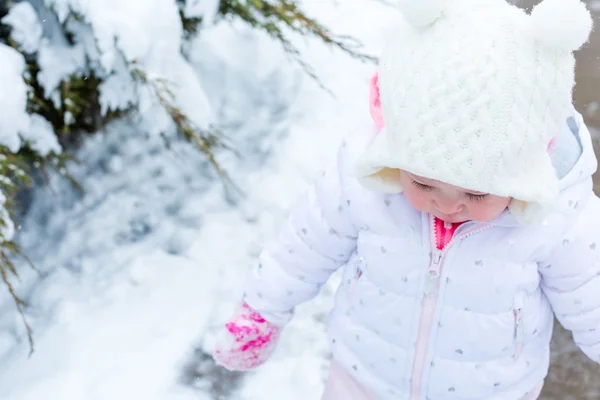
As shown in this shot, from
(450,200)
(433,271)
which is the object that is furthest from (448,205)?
(433,271)

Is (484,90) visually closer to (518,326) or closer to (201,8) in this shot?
(518,326)

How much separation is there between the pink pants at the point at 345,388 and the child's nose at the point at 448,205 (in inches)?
23.2

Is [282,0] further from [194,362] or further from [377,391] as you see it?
[377,391]

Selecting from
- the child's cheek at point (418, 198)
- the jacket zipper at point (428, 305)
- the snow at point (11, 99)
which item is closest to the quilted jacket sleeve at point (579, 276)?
the jacket zipper at point (428, 305)

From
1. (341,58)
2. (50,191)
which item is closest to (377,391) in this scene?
(50,191)

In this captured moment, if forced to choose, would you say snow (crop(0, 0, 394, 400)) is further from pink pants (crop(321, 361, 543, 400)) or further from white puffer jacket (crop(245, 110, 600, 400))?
white puffer jacket (crop(245, 110, 600, 400))

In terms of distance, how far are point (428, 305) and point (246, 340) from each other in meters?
0.48

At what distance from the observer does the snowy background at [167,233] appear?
211 cm

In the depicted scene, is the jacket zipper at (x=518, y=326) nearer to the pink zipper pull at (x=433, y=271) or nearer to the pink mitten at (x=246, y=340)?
the pink zipper pull at (x=433, y=271)

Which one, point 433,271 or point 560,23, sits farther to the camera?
point 433,271

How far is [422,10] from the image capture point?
1.04m

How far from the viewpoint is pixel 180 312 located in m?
2.28

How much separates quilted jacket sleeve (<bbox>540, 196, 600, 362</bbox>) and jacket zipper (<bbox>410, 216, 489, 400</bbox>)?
0.15m

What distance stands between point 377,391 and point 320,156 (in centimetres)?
137
